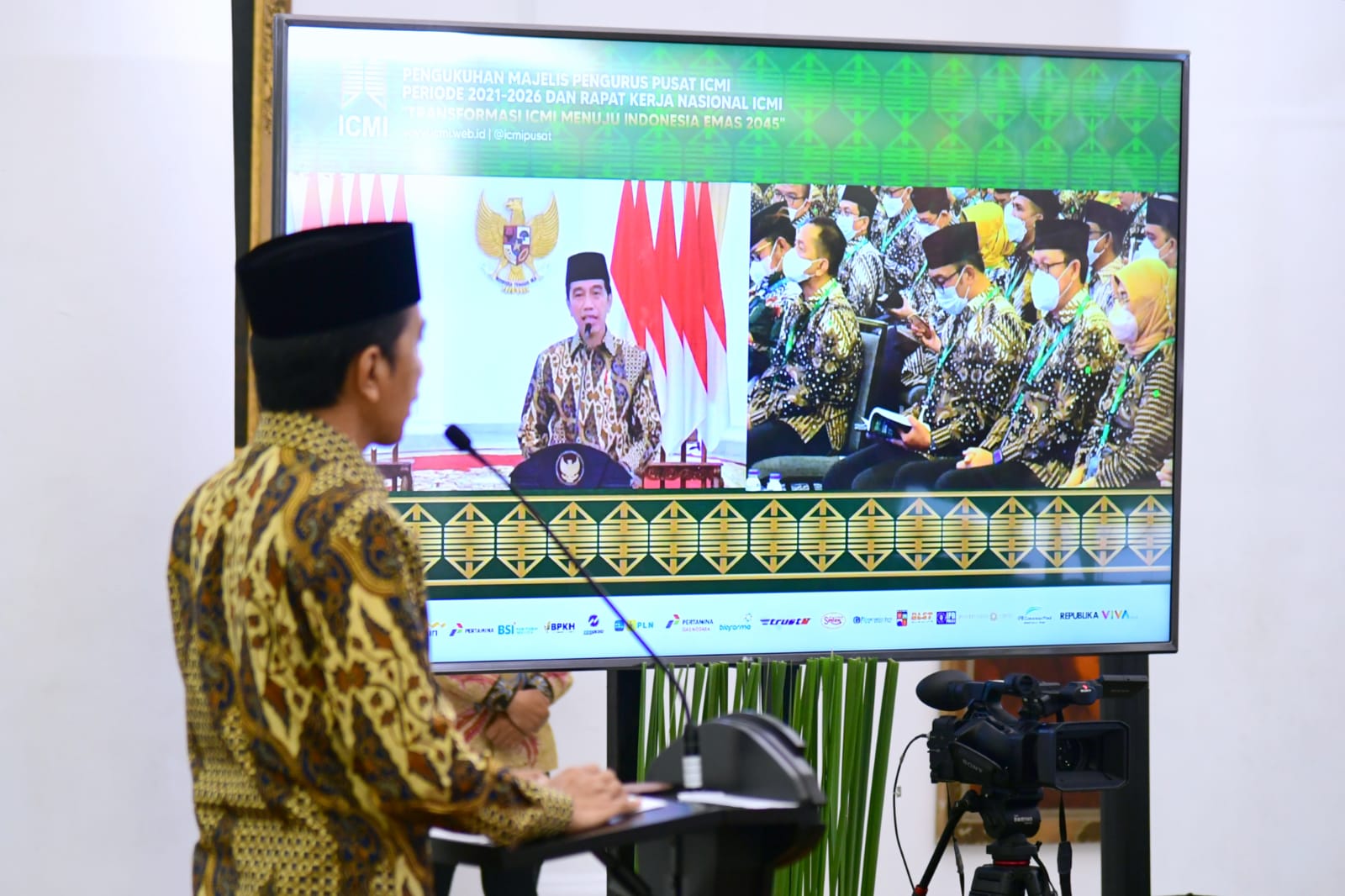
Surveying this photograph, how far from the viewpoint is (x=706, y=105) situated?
121 inches

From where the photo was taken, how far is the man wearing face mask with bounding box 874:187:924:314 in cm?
313

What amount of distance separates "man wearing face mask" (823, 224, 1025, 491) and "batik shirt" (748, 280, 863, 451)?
0.12 meters

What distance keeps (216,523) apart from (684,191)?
65.0 inches

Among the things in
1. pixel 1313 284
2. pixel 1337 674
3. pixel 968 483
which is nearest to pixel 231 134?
pixel 968 483

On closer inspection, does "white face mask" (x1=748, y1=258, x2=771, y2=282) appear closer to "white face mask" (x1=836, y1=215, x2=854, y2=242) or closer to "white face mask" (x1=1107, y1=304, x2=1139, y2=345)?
"white face mask" (x1=836, y1=215, x2=854, y2=242)

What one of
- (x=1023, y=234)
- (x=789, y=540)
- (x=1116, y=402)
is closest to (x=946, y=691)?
(x=789, y=540)

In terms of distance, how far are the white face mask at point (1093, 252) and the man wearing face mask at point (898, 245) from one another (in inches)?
15.7

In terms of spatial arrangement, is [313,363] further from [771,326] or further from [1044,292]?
[1044,292]

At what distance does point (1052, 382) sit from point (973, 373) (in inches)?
7.5

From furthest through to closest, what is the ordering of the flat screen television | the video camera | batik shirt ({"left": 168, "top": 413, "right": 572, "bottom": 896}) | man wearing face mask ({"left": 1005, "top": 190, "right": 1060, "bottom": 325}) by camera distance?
man wearing face mask ({"left": 1005, "top": 190, "right": 1060, "bottom": 325}) → the flat screen television → the video camera → batik shirt ({"left": 168, "top": 413, "right": 572, "bottom": 896})

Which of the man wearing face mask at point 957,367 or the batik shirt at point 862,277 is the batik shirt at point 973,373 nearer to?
the man wearing face mask at point 957,367

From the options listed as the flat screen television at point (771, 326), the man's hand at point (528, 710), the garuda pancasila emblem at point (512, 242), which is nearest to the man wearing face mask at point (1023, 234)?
the flat screen television at point (771, 326)

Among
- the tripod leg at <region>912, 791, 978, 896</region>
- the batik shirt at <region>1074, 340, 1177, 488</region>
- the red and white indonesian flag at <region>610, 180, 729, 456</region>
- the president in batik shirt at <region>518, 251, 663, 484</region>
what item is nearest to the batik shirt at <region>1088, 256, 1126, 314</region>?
the batik shirt at <region>1074, 340, 1177, 488</region>

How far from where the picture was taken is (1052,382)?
10.5 ft
